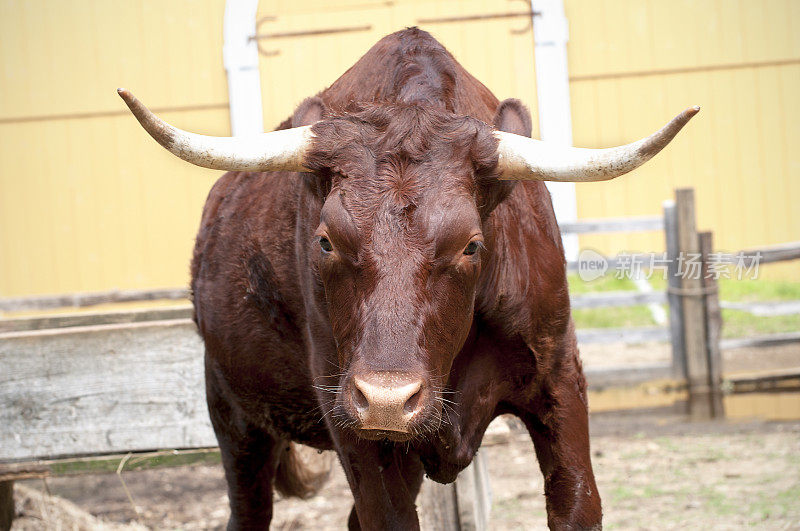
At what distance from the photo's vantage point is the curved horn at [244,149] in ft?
8.07

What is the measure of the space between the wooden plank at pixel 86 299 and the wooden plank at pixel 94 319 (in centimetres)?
163

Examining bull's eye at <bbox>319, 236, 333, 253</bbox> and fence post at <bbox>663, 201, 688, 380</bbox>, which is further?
fence post at <bbox>663, 201, 688, 380</bbox>

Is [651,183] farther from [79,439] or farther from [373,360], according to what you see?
[373,360]

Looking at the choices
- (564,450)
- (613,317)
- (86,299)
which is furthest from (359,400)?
(613,317)

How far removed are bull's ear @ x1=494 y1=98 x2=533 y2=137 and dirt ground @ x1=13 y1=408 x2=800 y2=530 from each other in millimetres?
1597

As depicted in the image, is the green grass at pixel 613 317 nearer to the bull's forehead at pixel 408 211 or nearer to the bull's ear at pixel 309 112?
the bull's ear at pixel 309 112

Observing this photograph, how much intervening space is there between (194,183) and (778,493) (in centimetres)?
658

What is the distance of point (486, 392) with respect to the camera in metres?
2.86

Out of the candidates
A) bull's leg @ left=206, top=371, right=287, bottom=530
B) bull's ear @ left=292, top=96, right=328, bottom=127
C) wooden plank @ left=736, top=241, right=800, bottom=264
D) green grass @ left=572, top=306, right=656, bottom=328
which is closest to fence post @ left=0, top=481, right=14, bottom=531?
bull's leg @ left=206, top=371, right=287, bottom=530

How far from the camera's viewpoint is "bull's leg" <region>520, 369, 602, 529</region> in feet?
9.54

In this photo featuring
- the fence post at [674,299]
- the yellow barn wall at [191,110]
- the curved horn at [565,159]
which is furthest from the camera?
the yellow barn wall at [191,110]

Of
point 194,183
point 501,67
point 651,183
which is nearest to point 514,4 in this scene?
point 501,67

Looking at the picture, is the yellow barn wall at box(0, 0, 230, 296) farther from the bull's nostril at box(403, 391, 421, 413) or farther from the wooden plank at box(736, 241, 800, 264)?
the bull's nostril at box(403, 391, 421, 413)

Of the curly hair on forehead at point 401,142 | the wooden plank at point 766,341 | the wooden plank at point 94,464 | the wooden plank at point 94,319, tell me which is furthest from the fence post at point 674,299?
the curly hair on forehead at point 401,142
